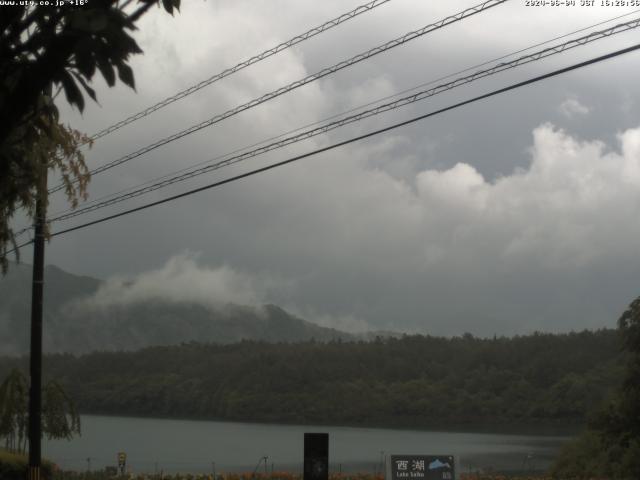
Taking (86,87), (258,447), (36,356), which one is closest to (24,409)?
(36,356)

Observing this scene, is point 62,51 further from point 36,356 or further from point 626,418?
point 626,418

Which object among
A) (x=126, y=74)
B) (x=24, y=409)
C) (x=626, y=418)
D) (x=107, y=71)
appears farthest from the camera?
(x=626, y=418)

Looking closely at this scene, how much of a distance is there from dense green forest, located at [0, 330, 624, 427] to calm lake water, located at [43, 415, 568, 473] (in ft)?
27.0

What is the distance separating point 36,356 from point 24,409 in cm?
304

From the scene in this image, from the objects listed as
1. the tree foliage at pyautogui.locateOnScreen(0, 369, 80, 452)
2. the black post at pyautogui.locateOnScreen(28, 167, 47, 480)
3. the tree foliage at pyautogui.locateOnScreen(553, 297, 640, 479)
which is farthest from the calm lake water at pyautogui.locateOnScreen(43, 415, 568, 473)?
the black post at pyautogui.locateOnScreen(28, 167, 47, 480)

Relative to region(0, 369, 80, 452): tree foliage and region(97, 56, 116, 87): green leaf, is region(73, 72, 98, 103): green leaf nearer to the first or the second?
region(97, 56, 116, 87): green leaf

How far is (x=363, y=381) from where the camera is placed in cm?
11856

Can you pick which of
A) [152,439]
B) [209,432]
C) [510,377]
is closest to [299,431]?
[209,432]

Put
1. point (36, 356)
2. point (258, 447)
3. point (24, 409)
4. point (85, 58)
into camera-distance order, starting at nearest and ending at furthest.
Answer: point (85, 58), point (36, 356), point (24, 409), point (258, 447)

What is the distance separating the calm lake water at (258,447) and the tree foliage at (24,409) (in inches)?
1240

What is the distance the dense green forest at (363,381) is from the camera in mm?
104000

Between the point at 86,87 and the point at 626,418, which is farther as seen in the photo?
the point at 626,418

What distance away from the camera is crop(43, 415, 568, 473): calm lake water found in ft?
189

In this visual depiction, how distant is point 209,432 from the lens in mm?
96125
